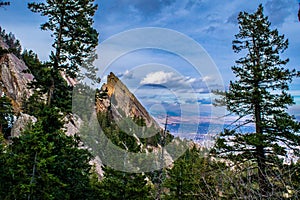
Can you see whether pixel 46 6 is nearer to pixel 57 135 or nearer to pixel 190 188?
pixel 57 135

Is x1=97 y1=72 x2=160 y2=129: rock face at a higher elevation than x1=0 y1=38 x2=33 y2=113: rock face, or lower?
higher

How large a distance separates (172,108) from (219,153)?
6.20 metres

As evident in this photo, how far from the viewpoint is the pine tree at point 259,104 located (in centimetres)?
939

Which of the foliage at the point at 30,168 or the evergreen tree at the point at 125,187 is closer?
the foliage at the point at 30,168

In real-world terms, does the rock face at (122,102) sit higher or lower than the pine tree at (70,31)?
higher

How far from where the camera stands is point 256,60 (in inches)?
416

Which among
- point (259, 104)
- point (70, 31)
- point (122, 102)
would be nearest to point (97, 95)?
point (70, 31)

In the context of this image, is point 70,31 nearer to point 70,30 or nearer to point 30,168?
point 70,30

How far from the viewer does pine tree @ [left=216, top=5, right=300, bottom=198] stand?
939 centimetres

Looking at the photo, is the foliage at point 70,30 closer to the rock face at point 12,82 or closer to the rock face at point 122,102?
the rock face at point 12,82

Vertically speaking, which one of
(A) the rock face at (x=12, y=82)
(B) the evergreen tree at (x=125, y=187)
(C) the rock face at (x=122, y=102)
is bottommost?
(B) the evergreen tree at (x=125, y=187)

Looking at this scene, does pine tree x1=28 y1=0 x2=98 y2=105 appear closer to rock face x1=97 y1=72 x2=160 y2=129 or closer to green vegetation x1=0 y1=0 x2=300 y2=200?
green vegetation x1=0 y1=0 x2=300 y2=200

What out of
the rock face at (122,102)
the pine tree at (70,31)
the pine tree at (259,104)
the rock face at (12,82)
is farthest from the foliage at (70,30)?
the rock face at (122,102)

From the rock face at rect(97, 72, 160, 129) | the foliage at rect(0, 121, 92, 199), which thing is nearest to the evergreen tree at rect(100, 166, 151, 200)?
the foliage at rect(0, 121, 92, 199)
